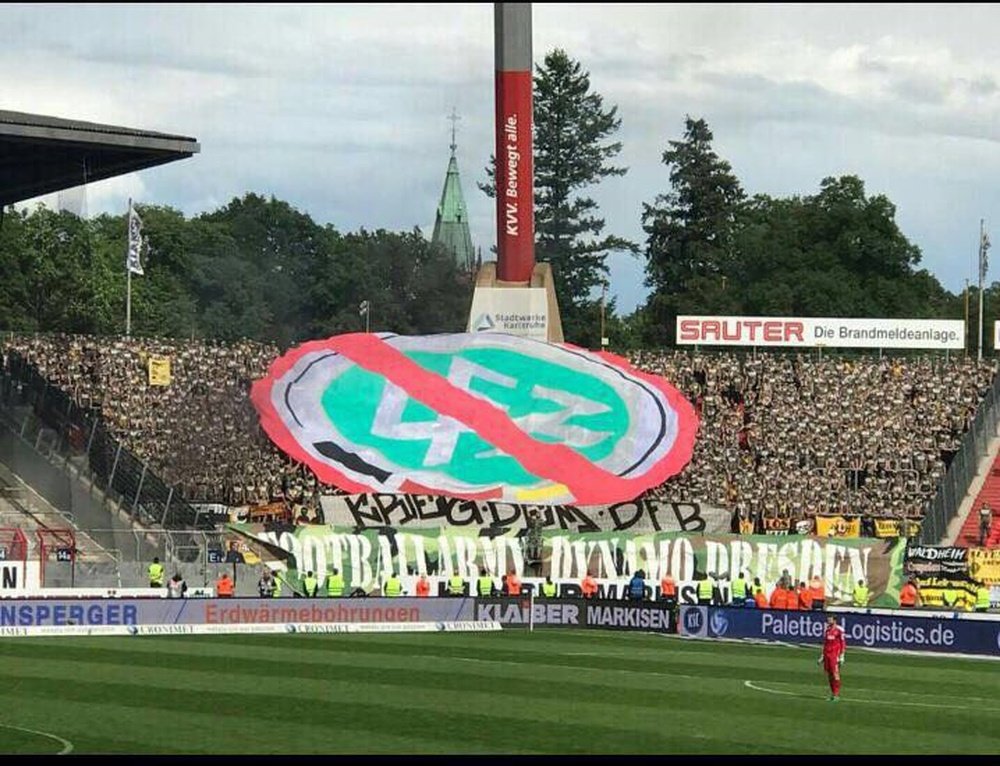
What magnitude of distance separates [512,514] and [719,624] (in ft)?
53.2

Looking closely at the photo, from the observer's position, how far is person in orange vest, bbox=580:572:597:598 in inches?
2318

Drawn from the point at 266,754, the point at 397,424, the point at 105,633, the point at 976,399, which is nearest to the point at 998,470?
the point at 976,399

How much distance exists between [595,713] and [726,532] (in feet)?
98.7

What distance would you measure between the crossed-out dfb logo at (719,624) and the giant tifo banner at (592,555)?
27.0ft

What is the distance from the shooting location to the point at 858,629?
48094mm

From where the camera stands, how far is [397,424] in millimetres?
68250

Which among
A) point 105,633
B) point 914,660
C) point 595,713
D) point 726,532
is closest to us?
point 595,713

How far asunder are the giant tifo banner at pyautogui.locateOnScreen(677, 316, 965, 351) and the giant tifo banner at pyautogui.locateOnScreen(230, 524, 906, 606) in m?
30.9

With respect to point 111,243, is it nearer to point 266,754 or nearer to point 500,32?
point 500,32

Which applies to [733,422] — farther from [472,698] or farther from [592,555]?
[472,698]

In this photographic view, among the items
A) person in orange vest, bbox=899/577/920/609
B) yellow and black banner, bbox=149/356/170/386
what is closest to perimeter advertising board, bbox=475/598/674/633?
person in orange vest, bbox=899/577/920/609

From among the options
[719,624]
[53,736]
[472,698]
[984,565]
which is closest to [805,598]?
[719,624]

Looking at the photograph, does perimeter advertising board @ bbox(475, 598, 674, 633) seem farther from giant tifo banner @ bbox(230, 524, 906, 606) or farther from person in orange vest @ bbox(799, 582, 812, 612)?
giant tifo banner @ bbox(230, 524, 906, 606)

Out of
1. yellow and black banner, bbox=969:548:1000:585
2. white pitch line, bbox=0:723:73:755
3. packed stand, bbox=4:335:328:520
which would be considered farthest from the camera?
packed stand, bbox=4:335:328:520
